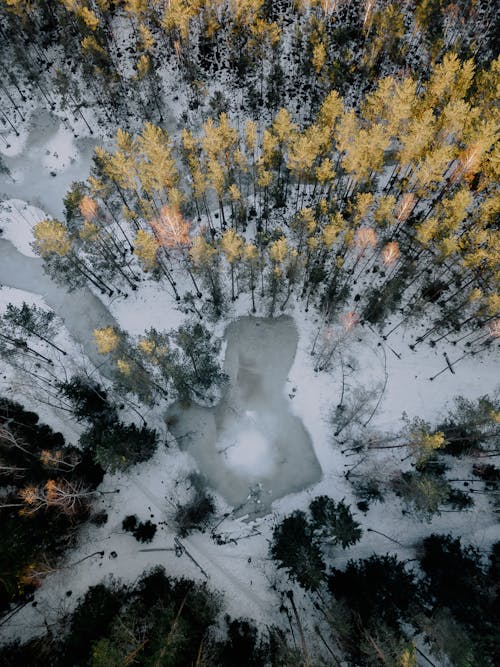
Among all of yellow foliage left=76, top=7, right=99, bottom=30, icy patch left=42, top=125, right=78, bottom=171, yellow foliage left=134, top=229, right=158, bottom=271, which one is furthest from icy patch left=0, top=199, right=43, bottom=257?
yellow foliage left=76, top=7, right=99, bottom=30

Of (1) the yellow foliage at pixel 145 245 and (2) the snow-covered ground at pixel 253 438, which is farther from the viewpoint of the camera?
(1) the yellow foliage at pixel 145 245

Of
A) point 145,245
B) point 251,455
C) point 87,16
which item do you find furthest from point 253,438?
point 87,16

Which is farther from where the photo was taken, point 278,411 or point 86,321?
point 86,321

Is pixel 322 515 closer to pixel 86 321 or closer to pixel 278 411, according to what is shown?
pixel 278 411

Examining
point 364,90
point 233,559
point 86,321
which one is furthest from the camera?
point 364,90

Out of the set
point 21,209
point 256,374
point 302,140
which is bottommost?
point 256,374

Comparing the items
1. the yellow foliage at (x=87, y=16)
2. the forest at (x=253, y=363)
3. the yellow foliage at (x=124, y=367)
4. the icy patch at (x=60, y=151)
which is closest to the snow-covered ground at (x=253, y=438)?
the forest at (x=253, y=363)

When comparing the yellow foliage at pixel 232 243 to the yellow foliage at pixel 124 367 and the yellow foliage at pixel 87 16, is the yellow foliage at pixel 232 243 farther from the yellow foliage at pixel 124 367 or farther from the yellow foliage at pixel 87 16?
the yellow foliage at pixel 87 16

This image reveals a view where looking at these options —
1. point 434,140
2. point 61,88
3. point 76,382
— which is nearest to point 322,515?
point 76,382
